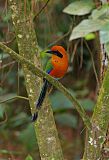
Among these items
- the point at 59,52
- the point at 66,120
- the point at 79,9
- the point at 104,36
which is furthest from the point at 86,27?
the point at 66,120

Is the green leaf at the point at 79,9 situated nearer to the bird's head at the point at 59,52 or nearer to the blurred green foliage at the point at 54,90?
the bird's head at the point at 59,52

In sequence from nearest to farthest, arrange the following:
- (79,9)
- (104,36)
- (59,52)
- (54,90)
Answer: (104,36), (79,9), (59,52), (54,90)

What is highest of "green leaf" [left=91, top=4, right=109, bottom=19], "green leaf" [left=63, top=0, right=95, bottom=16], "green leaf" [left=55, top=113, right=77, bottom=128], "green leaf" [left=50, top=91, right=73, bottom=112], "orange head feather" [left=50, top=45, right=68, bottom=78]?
"green leaf" [left=91, top=4, right=109, bottom=19]

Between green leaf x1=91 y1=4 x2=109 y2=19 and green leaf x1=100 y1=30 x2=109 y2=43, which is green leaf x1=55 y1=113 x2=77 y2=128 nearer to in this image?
green leaf x1=91 y1=4 x2=109 y2=19

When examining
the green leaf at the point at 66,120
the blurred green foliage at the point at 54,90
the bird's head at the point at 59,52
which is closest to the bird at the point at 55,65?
the bird's head at the point at 59,52

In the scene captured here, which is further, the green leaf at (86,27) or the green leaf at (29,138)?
the green leaf at (29,138)

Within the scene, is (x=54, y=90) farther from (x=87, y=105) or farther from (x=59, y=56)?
(x=59, y=56)

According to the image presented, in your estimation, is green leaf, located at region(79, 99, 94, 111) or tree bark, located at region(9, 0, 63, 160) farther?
green leaf, located at region(79, 99, 94, 111)

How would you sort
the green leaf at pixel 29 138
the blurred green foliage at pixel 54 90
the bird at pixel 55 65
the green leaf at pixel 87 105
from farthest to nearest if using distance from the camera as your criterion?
the green leaf at pixel 87 105 < the green leaf at pixel 29 138 < the blurred green foliage at pixel 54 90 < the bird at pixel 55 65

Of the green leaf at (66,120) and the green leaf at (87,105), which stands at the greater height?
the green leaf at (87,105)

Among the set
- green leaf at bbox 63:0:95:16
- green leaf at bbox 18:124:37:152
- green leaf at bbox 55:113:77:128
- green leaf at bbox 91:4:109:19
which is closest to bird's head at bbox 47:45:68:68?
green leaf at bbox 63:0:95:16

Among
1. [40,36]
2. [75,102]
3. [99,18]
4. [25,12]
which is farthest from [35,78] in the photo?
[40,36]

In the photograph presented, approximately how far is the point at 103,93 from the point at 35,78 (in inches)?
18.0

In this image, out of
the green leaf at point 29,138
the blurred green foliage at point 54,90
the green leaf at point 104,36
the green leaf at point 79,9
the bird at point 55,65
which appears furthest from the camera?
the green leaf at point 29,138
